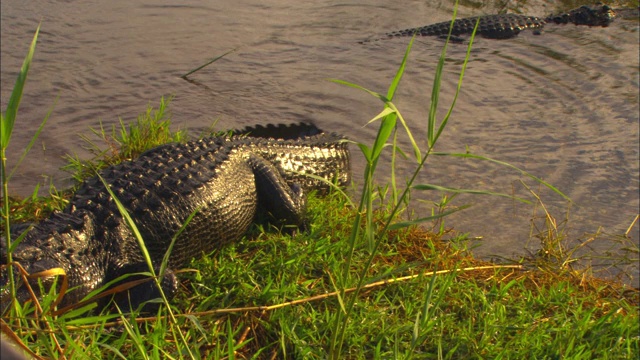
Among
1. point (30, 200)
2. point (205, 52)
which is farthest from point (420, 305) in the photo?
point (205, 52)

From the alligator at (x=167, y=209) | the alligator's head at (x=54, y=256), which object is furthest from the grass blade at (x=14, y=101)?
the alligator's head at (x=54, y=256)

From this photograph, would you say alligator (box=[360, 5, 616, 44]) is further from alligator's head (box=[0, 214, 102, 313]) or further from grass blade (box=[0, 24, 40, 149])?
grass blade (box=[0, 24, 40, 149])

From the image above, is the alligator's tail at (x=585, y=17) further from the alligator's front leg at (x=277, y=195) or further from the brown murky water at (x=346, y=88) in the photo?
the alligator's front leg at (x=277, y=195)

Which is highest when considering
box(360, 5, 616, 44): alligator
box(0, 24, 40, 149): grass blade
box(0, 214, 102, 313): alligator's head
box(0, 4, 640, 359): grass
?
box(0, 24, 40, 149): grass blade

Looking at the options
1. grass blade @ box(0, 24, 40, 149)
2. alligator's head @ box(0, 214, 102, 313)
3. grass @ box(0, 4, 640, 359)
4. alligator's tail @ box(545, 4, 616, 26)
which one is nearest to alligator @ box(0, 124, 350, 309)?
alligator's head @ box(0, 214, 102, 313)

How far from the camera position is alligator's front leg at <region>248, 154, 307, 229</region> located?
4195 mm

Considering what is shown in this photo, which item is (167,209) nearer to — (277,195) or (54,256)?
(54,256)

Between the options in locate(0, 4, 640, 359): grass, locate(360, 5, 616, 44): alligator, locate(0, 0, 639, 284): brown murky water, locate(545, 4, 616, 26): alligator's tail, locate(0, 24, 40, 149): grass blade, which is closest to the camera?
locate(0, 24, 40, 149): grass blade

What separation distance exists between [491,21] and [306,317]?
824 centimetres

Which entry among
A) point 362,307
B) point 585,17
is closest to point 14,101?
point 362,307

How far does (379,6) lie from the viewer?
11.0 metres

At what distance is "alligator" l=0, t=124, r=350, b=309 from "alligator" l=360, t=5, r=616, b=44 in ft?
16.7

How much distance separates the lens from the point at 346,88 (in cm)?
734

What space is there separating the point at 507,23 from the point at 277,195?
7289mm
